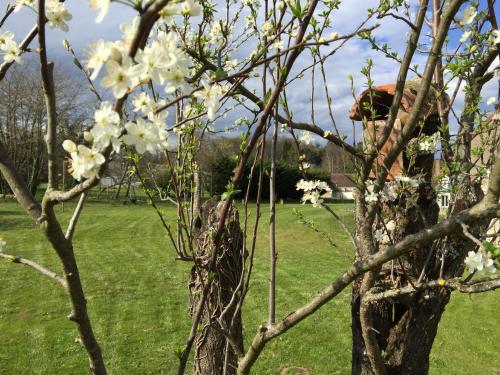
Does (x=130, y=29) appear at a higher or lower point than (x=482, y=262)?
higher

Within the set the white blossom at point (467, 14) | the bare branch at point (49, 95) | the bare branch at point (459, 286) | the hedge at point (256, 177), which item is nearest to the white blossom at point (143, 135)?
the bare branch at point (49, 95)

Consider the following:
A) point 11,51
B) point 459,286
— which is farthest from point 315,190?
point 11,51

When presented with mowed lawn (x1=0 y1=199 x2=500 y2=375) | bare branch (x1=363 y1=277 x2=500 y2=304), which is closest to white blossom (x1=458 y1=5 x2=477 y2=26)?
mowed lawn (x1=0 y1=199 x2=500 y2=375)

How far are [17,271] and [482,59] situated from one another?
10214 millimetres

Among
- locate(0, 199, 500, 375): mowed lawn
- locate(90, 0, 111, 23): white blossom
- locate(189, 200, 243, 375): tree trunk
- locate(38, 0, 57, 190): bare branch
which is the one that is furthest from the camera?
locate(0, 199, 500, 375): mowed lawn

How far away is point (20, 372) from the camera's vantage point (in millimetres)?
5387

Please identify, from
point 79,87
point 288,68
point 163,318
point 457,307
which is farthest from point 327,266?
point 79,87

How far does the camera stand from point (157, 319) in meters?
7.28

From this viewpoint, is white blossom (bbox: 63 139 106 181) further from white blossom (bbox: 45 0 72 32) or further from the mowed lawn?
the mowed lawn

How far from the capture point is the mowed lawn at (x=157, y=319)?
228 inches

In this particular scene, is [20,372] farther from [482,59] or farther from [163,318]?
[482,59]

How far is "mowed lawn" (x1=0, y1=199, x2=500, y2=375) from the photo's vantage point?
578cm

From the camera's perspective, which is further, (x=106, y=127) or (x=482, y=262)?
(x=482, y=262)

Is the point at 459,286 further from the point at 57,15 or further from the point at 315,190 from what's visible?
the point at 57,15
